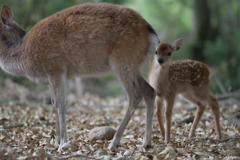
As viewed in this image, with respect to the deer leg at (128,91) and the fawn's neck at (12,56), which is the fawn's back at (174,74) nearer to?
the deer leg at (128,91)

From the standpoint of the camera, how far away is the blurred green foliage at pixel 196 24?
959 cm

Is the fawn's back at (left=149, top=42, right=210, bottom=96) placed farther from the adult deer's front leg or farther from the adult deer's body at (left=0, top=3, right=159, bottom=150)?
the adult deer's front leg

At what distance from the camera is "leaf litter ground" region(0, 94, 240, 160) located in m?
3.38

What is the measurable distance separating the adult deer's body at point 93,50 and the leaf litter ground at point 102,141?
1.02 feet

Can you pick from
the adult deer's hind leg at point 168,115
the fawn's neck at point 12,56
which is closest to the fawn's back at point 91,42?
the fawn's neck at point 12,56

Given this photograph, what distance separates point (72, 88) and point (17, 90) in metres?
3.31

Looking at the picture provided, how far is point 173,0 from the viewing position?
13.1 m

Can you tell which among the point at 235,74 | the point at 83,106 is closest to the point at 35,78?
the point at 83,106

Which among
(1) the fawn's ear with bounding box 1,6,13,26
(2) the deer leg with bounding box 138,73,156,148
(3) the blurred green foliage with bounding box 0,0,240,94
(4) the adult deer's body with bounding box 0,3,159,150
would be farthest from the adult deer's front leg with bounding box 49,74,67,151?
(3) the blurred green foliage with bounding box 0,0,240,94

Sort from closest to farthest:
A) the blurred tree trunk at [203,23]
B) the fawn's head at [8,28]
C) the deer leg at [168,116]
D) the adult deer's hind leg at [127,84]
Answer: the adult deer's hind leg at [127,84]
the deer leg at [168,116]
the fawn's head at [8,28]
the blurred tree trunk at [203,23]

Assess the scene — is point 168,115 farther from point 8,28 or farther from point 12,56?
point 8,28

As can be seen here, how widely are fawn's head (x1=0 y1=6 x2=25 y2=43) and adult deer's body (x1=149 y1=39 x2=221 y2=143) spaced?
9.14 feet

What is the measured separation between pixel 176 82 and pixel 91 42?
170cm

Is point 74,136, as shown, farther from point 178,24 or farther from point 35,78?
point 178,24
